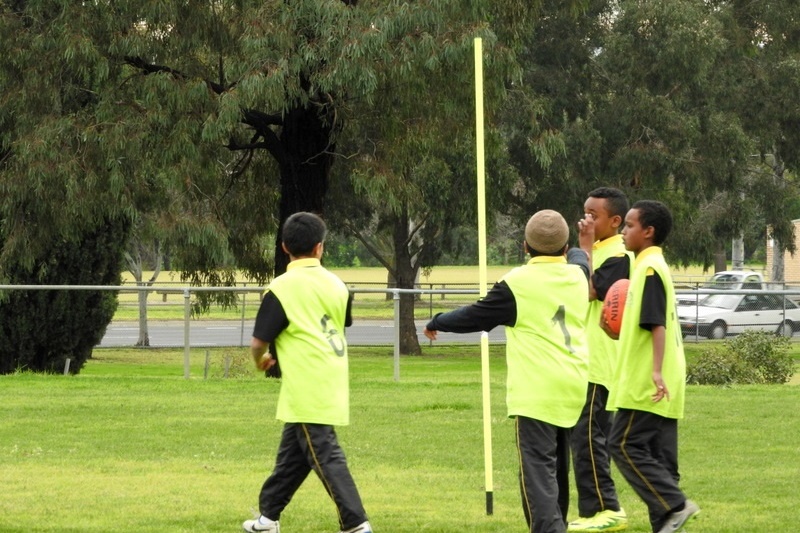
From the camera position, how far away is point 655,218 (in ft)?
24.3

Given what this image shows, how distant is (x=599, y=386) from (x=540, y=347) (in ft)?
3.69

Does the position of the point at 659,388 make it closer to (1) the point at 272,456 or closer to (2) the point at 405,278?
(1) the point at 272,456

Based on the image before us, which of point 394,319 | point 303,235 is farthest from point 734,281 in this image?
point 303,235

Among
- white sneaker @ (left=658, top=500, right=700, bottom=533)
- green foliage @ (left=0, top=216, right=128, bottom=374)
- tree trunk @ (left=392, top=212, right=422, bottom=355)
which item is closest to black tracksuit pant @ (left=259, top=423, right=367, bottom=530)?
white sneaker @ (left=658, top=500, right=700, bottom=533)

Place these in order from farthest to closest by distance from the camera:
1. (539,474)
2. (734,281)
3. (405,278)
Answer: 1. (734,281)
2. (405,278)
3. (539,474)

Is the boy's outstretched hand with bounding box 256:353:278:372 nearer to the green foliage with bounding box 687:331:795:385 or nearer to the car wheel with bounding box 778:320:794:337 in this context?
the green foliage with bounding box 687:331:795:385

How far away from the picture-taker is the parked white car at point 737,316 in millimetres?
27359

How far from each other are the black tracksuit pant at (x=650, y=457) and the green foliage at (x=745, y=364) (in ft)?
39.9

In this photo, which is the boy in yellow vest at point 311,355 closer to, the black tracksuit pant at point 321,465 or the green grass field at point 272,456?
the black tracksuit pant at point 321,465

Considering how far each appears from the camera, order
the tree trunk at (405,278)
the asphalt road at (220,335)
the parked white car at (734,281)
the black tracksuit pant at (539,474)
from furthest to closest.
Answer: the parked white car at (734,281), the tree trunk at (405,278), the asphalt road at (220,335), the black tracksuit pant at (539,474)

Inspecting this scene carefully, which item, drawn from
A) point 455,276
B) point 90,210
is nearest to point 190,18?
point 90,210

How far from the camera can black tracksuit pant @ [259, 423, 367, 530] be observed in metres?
7.08

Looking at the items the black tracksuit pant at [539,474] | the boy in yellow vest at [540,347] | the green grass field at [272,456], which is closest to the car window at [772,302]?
the green grass field at [272,456]

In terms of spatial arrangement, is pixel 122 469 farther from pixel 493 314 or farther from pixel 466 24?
pixel 466 24
